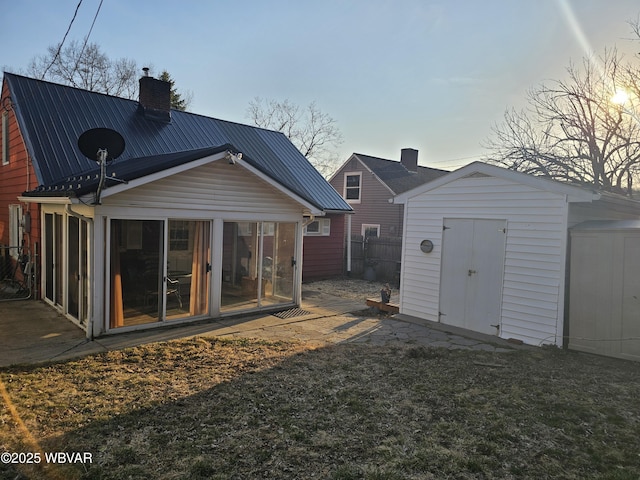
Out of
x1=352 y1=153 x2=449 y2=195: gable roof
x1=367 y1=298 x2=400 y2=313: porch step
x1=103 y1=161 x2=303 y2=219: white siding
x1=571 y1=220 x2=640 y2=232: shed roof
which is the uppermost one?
x1=352 y1=153 x2=449 y2=195: gable roof

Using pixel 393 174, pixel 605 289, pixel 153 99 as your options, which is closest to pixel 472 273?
pixel 605 289

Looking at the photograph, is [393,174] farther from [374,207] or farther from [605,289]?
[605,289]

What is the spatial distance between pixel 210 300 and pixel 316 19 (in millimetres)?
5446

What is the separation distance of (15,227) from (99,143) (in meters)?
5.99

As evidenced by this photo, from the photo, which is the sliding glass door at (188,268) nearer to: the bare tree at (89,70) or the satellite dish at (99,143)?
the satellite dish at (99,143)

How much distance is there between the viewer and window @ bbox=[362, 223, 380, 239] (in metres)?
21.7

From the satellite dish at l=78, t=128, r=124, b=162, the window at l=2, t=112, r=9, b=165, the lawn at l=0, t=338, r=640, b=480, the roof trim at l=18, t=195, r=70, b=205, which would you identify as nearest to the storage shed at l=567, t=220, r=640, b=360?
the lawn at l=0, t=338, r=640, b=480

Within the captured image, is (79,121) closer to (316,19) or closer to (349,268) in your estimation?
A: (316,19)

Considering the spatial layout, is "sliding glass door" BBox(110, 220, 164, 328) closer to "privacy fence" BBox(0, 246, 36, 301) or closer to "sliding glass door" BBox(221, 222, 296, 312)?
"sliding glass door" BBox(221, 222, 296, 312)

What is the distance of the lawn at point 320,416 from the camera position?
3.37 metres

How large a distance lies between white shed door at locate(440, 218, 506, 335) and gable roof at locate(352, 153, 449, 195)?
13106 millimetres

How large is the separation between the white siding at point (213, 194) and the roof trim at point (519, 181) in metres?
2.90

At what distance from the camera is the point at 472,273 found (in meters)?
7.91

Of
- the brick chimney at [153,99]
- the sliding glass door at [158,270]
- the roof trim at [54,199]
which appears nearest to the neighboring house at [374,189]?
the brick chimney at [153,99]
